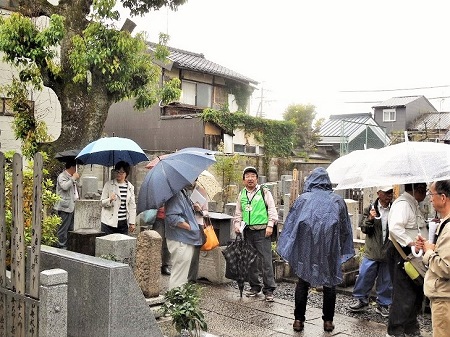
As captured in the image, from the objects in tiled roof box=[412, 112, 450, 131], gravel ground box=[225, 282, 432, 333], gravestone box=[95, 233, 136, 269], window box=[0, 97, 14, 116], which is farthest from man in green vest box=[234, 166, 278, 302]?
tiled roof box=[412, 112, 450, 131]

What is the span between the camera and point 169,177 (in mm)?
6293

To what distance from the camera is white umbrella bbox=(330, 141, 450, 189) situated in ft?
16.2

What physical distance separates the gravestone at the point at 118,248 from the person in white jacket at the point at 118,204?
2492 millimetres

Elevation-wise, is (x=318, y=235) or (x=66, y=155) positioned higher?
(x=66, y=155)

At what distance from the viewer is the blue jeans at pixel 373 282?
22.2 ft

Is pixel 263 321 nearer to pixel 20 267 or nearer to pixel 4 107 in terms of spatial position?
pixel 20 267

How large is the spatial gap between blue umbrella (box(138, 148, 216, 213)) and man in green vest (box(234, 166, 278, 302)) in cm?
97

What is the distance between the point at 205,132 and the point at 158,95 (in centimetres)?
1209

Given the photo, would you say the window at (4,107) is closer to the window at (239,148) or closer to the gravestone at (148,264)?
the gravestone at (148,264)

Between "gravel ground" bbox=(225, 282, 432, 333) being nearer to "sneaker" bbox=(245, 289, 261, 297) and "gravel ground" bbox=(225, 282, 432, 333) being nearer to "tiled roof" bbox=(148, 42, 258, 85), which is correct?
"sneaker" bbox=(245, 289, 261, 297)

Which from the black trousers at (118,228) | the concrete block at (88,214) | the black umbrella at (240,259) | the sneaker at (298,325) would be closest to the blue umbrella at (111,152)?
the concrete block at (88,214)

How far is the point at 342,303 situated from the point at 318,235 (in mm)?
2496

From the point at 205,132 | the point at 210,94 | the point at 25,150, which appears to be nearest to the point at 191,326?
the point at 25,150

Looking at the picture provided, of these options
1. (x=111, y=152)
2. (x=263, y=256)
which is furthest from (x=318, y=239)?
(x=111, y=152)
